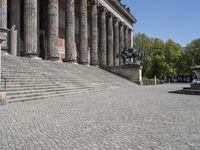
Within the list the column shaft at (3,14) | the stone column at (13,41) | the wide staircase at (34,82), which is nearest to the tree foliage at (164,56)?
the stone column at (13,41)

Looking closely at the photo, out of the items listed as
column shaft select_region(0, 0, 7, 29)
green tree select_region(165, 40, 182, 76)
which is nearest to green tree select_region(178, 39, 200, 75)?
green tree select_region(165, 40, 182, 76)

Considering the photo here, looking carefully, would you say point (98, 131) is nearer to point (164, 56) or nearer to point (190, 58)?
point (164, 56)

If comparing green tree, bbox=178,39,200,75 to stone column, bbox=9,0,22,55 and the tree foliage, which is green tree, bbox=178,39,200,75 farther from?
stone column, bbox=9,0,22,55

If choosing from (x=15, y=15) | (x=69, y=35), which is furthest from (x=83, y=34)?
(x=15, y=15)

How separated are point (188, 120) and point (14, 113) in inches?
236

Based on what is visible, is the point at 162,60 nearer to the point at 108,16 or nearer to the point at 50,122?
the point at 108,16

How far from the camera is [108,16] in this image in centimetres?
5872

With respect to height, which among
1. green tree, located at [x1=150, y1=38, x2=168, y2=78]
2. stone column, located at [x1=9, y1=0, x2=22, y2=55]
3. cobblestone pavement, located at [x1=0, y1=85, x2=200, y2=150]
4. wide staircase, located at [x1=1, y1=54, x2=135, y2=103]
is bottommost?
cobblestone pavement, located at [x1=0, y1=85, x2=200, y2=150]

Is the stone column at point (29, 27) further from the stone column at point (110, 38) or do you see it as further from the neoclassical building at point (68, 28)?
the stone column at point (110, 38)

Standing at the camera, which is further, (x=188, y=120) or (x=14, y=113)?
(x=14, y=113)

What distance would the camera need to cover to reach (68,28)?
41.6 metres

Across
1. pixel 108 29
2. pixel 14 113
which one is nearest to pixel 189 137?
pixel 14 113

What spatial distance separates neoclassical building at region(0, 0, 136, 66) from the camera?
32.2 meters

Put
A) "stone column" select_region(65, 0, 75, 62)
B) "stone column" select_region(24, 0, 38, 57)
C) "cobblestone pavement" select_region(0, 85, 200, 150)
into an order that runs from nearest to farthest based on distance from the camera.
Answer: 1. "cobblestone pavement" select_region(0, 85, 200, 150)
2. "stone column" select_region(24, 0, 38, 57)
3. "stone column" select_region(65, 0, 75, 62)
